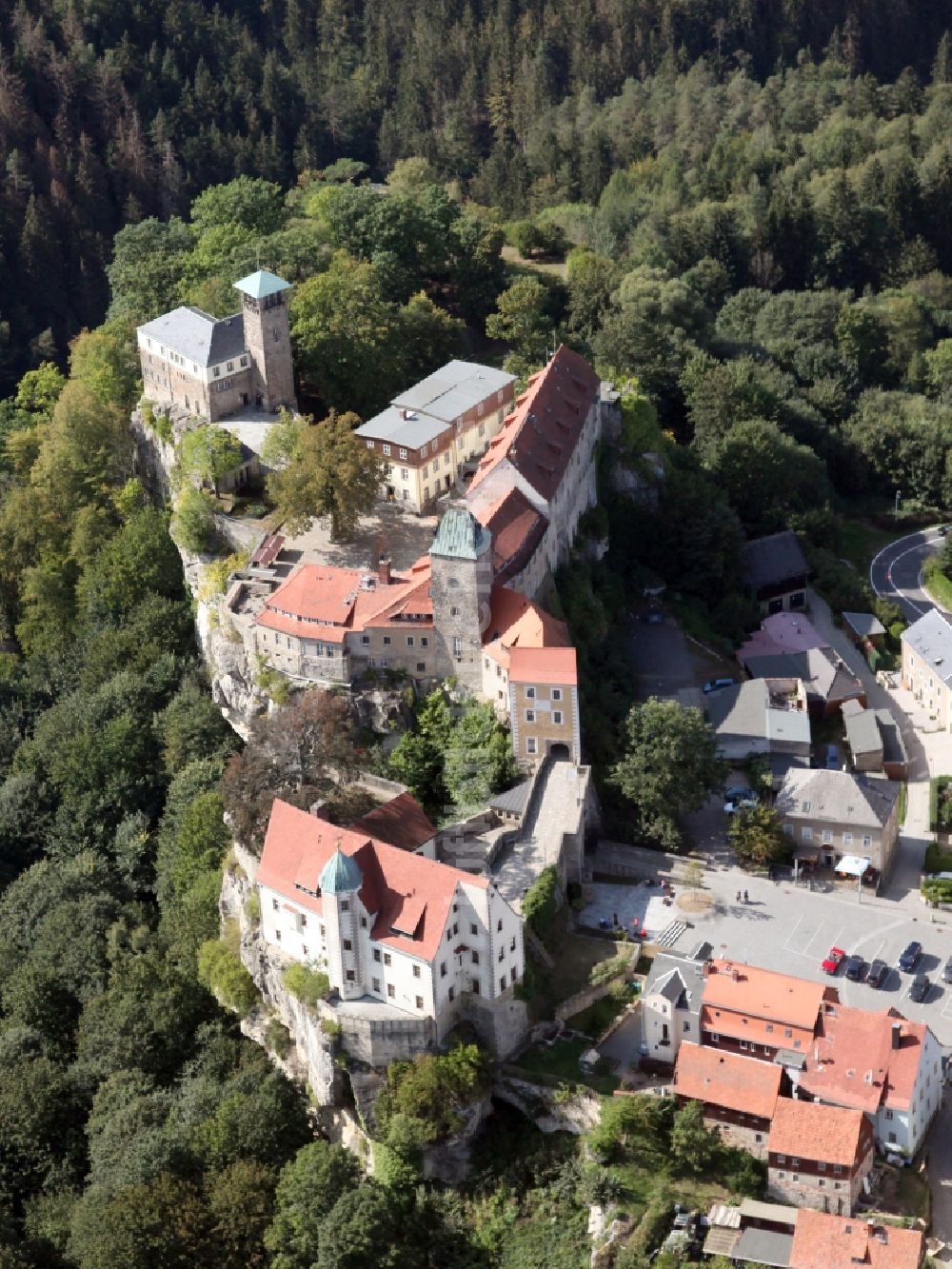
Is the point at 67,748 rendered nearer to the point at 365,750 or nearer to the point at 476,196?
the point at 365,750

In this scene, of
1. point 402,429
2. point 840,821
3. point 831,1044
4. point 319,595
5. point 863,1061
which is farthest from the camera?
point 402,429

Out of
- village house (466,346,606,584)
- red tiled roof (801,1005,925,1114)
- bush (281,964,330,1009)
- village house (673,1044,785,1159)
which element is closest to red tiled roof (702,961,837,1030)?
red tiled roof (801,1005,925,1114)

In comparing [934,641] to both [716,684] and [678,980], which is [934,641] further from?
[678,980]

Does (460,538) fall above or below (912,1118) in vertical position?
above

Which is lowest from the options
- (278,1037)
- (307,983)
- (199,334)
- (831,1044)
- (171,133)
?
(171,133)

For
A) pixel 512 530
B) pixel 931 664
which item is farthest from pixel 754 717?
pixel 512 530

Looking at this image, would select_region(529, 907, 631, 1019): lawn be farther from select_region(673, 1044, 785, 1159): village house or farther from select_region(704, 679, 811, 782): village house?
select_region(704, 679, 811, 782): village house
